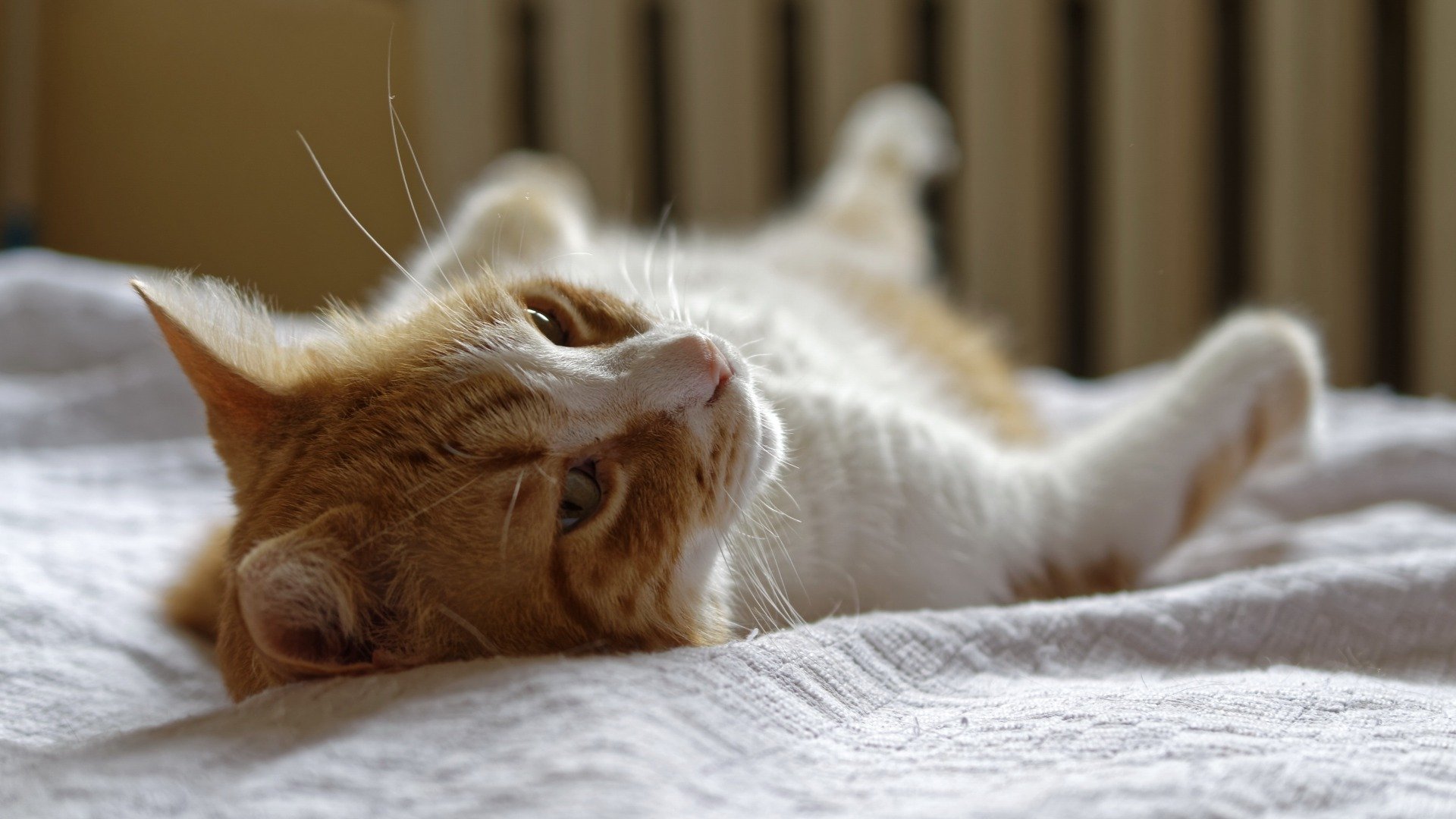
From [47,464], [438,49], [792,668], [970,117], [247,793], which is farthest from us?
[438,49]

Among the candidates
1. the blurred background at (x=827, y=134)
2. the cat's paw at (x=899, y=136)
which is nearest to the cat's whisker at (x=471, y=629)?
the cat's paw at (x=899, y=136)

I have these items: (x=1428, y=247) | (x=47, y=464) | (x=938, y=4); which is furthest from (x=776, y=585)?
(x=938, y=4)

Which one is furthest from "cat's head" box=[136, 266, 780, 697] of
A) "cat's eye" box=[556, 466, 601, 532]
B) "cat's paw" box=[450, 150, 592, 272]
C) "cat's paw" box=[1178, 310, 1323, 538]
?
"cat's paw" box=[1178, 310, 1323, 538]

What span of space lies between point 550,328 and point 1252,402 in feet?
2.31

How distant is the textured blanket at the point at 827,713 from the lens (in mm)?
466

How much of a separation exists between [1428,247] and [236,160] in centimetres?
229

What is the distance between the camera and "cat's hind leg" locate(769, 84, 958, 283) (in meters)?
1.84

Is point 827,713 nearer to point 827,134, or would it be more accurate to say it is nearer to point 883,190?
point 883,190

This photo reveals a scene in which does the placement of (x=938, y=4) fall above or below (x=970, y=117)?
above

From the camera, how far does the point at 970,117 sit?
2.28 metres

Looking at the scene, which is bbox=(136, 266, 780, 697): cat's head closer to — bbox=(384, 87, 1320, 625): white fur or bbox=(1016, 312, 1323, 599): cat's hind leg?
bbox=(384, 87, 1320, 625): white fur

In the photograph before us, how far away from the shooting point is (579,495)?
0.67m

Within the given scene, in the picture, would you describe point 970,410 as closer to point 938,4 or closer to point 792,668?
point 792,668

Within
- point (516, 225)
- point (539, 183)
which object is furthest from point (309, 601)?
point (539, 183)
